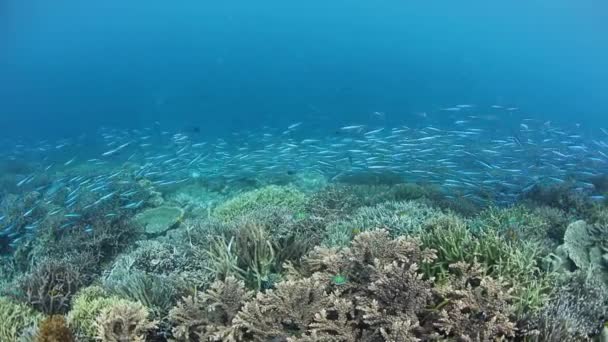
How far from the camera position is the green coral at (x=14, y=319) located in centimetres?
483

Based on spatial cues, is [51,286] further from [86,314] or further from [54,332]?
[54,332]

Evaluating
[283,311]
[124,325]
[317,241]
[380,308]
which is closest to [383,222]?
[317,241]

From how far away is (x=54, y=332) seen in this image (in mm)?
4035

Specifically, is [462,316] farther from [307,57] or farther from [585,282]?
[307,57]

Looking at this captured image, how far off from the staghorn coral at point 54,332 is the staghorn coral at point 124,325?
287 millimetres

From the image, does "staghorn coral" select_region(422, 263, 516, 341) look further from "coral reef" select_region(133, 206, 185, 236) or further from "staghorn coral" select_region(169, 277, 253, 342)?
"coral reef" select_region(133, 206, 185, 236)

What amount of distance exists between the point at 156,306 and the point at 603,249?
19.5ft

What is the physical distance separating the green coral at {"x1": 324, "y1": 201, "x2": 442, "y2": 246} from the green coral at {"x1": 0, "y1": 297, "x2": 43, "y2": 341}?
13.0 ft

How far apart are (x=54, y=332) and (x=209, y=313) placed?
1.47 meters

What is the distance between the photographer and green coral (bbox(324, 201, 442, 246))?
20.5ft

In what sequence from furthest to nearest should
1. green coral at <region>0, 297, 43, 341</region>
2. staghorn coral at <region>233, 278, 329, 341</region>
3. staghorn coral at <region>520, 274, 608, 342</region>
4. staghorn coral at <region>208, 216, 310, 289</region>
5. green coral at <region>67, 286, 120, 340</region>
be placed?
staghorn coral at <region>208, 216, 310, 289</region>
green coral at <region>0, 297, 43, 341</region>
green coral at <region>67, 286, 120, 340</region>
staghorn coral at <region>233, 278, 329, 341</region>
staghorn coral at <region>520, 274, 608, 342</region>

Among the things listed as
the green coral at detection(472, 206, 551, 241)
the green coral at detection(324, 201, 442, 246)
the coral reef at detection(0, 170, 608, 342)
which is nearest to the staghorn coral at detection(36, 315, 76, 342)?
the coral reef at detection(0, 170, 608, 342)

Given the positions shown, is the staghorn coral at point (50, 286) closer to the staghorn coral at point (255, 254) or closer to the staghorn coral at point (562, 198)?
the staghorn coral at point (255, 254)

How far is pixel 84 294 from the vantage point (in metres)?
5.43
